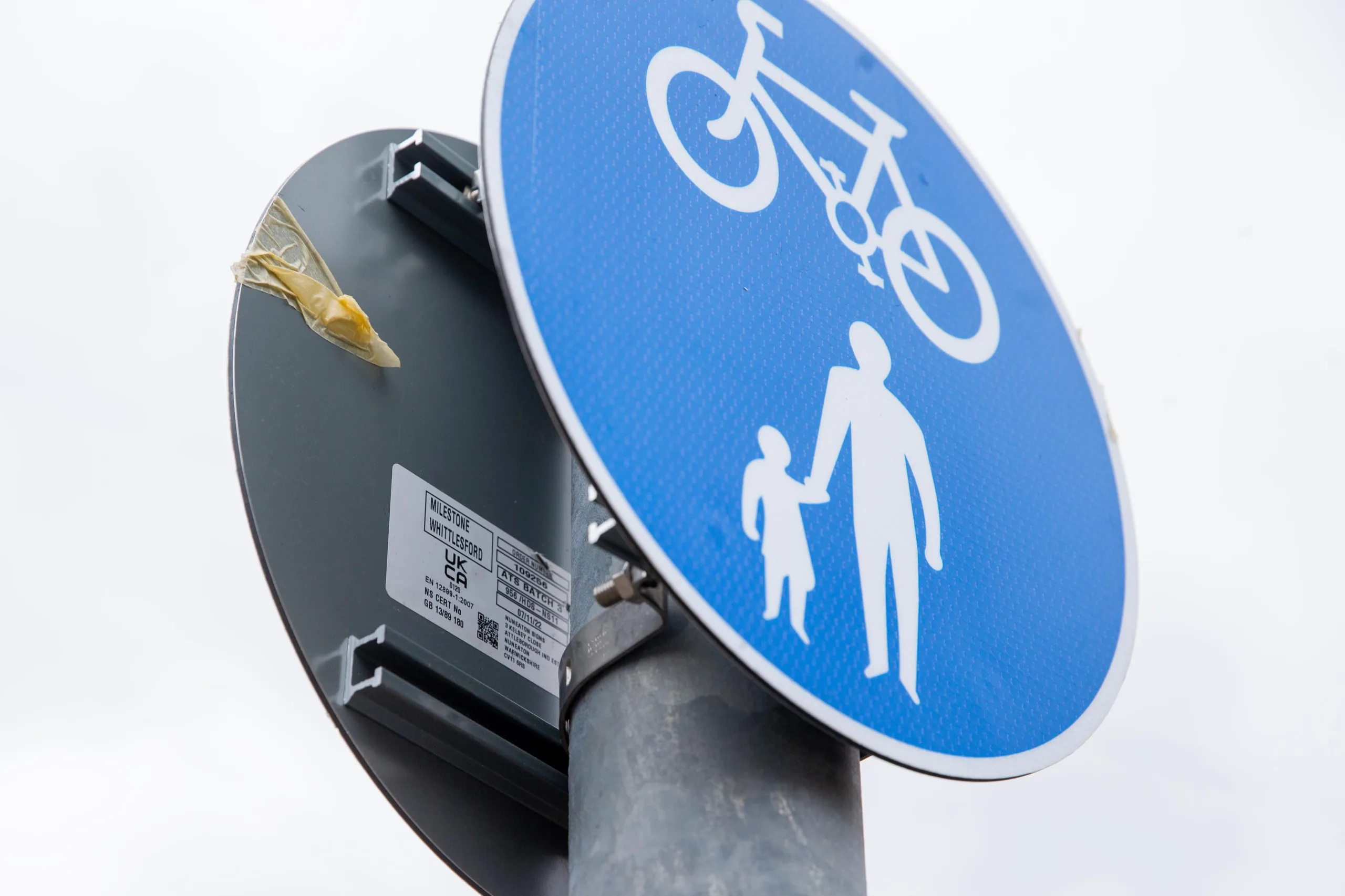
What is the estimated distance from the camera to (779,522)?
67.0 inches

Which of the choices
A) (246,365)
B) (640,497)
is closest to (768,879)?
(640,497)

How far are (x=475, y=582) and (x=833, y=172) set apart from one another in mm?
809

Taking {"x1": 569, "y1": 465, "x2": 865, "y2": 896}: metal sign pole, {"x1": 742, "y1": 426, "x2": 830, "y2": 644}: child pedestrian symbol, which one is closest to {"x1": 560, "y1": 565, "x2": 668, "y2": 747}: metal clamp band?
{"x1": 569, "y1": 465, "x2": 865, "y2": 896}: metal sign pole

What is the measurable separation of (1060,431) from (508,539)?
88 cm

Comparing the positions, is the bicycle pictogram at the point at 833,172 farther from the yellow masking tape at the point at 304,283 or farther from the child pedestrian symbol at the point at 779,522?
the yellow masking tape at the point at 304,283

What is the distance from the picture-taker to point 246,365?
196cm

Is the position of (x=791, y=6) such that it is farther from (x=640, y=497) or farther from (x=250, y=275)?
(x=640, y=497)

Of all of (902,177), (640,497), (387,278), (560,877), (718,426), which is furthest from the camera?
(902,177)

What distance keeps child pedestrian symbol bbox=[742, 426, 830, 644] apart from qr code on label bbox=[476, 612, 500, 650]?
1.82ft

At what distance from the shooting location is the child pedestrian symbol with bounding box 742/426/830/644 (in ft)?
5.41

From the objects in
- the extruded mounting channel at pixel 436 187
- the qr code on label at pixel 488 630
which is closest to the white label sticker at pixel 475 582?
the qr code on label at pixel 488 630

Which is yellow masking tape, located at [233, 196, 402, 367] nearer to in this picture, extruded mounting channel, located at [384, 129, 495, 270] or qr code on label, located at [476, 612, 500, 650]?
extruded mounting channel, located at [384, 129, 495, 270]

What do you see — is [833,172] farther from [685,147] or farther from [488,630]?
[488,630]

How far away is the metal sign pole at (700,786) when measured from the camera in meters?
1.63
